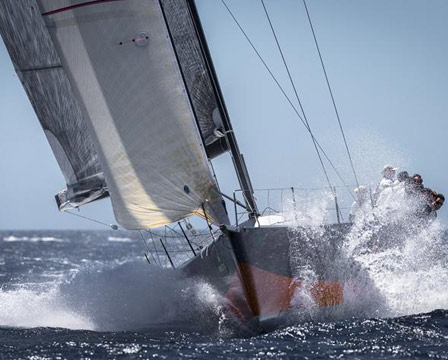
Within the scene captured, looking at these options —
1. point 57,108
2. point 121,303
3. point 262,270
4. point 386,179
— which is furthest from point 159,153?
point 57,108

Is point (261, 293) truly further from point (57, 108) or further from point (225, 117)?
point (57, 108)

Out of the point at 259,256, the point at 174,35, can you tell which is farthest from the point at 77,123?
the point at 259,256

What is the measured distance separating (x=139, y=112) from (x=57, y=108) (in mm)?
3054

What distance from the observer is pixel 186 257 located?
9844 mm

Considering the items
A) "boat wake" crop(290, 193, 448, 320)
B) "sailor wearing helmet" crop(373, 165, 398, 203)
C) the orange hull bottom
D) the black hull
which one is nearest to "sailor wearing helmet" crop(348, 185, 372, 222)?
"sailor wearing helmet" crop(373, 165, 398, 203)

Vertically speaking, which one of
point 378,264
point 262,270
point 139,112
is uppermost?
point 139,112

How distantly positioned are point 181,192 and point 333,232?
1641 mm

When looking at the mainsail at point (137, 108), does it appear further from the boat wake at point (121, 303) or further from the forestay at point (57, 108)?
the forestay at point (57, 108)

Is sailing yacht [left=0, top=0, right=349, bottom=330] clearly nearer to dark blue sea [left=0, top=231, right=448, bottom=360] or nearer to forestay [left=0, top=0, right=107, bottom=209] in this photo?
dark blue sea [left=0, top=231, right=448, bottom=360]

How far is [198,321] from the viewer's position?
8.47 m

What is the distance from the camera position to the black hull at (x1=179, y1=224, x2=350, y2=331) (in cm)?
795

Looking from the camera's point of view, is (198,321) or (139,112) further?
(198,321)

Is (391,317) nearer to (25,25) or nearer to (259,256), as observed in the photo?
(259,256)

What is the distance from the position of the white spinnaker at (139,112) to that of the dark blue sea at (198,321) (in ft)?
3.37
